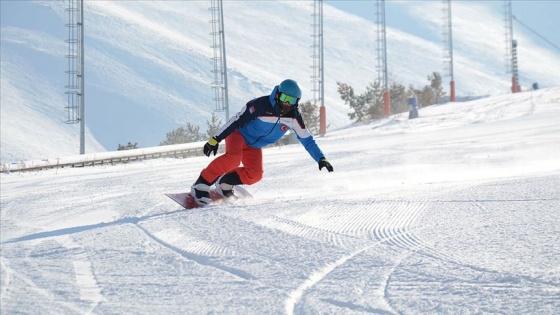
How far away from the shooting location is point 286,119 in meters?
9.02

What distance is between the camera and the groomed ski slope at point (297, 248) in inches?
182

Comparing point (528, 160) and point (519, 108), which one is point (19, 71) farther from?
point (528, 160)

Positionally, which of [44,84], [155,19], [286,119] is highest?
[155,19]

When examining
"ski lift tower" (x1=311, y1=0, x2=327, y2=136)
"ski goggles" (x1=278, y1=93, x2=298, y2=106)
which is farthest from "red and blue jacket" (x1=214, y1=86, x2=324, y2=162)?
"ski lift tower" (x1=311, y1=0, x2=327, y2=136)

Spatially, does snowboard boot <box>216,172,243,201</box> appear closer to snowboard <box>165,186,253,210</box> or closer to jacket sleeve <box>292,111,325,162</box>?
snowboard <box>165,186,253,210</box>

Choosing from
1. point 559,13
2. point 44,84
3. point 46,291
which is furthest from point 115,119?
point 559,13

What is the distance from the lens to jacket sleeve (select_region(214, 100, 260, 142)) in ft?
29.5

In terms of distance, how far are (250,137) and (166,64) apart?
5500 cm

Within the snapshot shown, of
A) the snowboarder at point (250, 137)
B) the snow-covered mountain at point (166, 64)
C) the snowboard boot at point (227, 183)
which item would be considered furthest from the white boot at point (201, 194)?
the snow-covered mountain at point (166, 64)

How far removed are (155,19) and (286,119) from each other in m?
71.3

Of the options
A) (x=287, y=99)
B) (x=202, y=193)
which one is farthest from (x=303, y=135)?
(x=202, y=193)

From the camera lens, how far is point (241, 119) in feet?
29.8

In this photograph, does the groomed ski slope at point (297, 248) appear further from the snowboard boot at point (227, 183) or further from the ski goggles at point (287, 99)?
the ski goggles at point (287, 99)

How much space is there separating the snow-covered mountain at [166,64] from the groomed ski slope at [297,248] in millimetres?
22935
